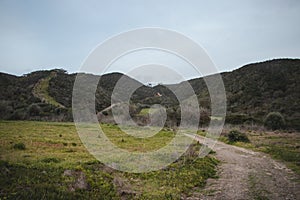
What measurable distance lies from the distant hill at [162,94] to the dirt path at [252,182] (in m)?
38.3

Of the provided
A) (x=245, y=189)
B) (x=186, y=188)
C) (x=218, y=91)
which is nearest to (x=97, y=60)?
(x=186, y=188)

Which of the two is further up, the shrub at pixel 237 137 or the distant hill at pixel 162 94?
the distant hill at pixel 162 94

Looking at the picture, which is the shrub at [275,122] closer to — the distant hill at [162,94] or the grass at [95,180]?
the distant hill at [162,94]

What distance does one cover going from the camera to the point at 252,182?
10.3 meters

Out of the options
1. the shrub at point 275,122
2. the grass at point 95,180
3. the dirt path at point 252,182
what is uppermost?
the shrub at point 275,122

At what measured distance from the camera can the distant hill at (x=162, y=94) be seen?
60.0 m

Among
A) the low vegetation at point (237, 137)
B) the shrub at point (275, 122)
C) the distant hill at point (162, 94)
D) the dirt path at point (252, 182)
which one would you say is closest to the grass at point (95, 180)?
the dirt path at point (252, 182)

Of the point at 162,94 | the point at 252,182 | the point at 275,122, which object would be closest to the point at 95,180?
the point at 252,182

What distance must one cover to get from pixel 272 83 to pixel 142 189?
7164cm

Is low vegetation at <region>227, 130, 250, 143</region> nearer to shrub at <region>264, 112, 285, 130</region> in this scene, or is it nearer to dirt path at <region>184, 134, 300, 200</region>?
dirt path at <region>184, 134, 300, 200</region>

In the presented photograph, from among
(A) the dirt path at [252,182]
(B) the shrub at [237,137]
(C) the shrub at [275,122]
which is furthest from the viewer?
(C) the shrub at [275,122]

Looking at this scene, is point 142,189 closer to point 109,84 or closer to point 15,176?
point 15,176

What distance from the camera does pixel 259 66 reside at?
266 feet

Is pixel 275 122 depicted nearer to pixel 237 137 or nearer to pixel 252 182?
pixel 237 137
